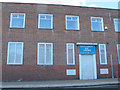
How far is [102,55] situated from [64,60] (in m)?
4.11

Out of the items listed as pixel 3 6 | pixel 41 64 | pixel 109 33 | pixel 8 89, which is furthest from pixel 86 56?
pixel 3 6

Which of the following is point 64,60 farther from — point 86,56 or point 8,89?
point 8,89

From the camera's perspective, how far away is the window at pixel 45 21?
14564mm

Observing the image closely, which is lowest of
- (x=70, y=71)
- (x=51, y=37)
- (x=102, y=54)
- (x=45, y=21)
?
(x=70, y=71)

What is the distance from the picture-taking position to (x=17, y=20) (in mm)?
14469

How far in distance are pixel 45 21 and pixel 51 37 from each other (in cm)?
189

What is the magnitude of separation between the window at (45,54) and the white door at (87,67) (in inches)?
125

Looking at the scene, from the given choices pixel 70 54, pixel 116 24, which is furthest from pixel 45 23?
pixel 116 24

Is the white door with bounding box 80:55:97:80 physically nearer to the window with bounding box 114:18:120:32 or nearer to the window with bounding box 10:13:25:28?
the window with bounding box 114:18:120:32

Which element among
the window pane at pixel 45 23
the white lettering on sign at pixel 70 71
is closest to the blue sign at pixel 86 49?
the white lettering on sign at pixel 70 71

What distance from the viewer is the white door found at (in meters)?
14.0

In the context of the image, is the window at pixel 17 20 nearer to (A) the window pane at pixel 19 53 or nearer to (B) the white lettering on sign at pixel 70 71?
(A) the window pane at pixel 19 53

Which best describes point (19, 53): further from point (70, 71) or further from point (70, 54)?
point (70, 71)

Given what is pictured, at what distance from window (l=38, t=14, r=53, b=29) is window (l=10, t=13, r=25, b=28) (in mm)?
1745
